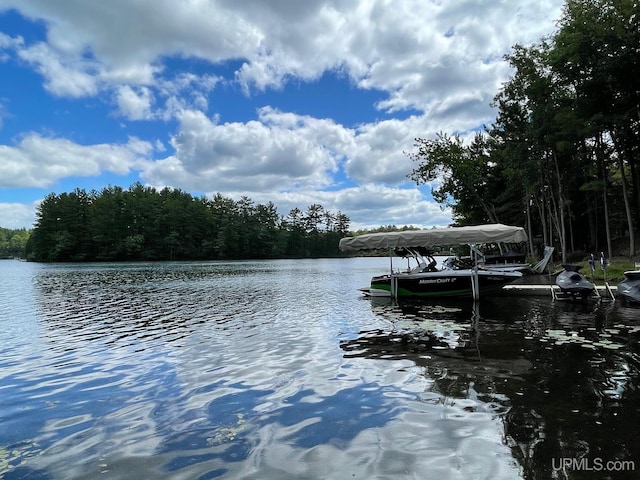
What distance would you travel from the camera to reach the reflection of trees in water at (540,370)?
16.0 ft

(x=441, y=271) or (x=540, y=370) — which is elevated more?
(x=441, y=271)

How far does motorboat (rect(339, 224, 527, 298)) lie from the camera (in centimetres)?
1814

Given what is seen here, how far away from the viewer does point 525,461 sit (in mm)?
4527

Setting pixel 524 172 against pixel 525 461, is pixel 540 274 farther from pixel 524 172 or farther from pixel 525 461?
pixel 525 461

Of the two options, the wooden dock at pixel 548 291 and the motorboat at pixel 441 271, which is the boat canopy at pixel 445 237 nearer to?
the motorboat at pixel 441 271

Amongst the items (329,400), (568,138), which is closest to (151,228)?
(568,138)

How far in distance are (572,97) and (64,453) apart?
33427 millimetres

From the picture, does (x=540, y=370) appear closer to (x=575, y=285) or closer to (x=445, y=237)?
(x=575, y=285)

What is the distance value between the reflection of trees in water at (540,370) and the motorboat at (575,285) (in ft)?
4.43

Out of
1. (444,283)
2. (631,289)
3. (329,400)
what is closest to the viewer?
(329,400)

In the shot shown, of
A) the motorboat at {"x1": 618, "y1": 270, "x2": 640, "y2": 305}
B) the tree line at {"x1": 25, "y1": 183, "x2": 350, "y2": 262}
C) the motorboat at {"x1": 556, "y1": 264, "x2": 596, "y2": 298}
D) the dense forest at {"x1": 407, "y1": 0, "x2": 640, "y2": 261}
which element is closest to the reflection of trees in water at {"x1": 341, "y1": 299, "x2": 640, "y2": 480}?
the motorboat at {"x1": 618, "y1": 270, "x2": 640, "y2": 305}

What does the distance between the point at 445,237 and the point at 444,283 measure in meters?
2.33

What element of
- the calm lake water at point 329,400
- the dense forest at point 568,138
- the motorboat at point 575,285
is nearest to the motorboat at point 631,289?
the motorboat at point 575,285

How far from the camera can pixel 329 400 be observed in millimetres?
6719
